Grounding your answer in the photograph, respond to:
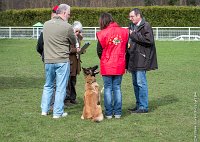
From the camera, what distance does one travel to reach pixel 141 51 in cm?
881

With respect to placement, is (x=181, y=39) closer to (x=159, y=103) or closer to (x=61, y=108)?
(x=159, y=103)

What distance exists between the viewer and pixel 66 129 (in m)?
7.63

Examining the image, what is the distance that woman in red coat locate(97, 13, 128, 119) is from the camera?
8188 millimetres

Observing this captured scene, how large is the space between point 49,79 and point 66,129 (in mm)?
1214

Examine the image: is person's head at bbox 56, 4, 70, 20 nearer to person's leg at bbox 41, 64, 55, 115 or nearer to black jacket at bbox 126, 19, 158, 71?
person's leg at bbox 41, 64, 55, 115

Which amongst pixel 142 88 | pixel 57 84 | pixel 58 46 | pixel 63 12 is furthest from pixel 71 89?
pixel 63 12

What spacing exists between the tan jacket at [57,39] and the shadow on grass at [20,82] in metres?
4.35

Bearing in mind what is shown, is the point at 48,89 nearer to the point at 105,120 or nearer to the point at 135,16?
the point at 105,120

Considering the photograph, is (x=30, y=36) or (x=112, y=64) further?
(x=30, y=36)

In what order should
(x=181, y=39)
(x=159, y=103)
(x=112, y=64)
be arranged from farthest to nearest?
(x=181, y=39) → (x=159, y=103) → (x=112, y=64)

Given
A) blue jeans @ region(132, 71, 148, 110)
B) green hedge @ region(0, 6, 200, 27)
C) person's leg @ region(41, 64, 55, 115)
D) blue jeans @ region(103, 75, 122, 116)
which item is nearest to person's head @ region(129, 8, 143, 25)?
blue jeans @ region(132, 71, 148, 110)

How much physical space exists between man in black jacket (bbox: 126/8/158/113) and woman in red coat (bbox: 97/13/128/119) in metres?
0.47

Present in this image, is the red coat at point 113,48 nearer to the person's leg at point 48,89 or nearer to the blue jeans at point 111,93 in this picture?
the blue jeans at point 111,93

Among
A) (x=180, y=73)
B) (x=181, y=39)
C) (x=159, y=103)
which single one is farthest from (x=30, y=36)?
(x=159, y=103)
